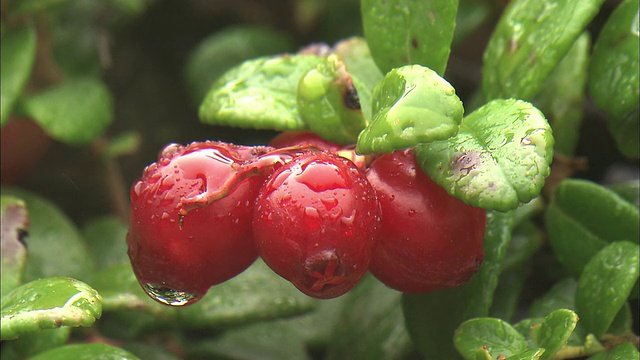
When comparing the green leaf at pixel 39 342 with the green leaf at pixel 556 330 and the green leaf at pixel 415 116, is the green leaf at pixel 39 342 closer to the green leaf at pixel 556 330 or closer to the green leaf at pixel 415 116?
the green leaf at pixel 415 116

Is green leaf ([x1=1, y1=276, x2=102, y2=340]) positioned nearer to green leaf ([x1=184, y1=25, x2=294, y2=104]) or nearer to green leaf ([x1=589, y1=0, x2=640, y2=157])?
green leaf ([x1=589, y1=0, x2=640, y2=157])

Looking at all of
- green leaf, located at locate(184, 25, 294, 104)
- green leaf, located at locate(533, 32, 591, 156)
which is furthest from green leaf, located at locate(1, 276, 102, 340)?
green leaf, located at locate(184, 25, 294, 104)

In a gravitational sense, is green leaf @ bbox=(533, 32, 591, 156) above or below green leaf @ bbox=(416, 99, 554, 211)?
below

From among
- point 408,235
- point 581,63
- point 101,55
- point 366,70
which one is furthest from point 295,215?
point 101,55

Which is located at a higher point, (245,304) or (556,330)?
(556,330)

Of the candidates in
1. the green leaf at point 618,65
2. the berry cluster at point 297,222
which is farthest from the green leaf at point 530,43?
the berry cluster at point 297,222

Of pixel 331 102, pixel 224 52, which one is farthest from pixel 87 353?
pixel 224 52

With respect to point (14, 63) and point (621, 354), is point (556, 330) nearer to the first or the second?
point (621, 354)
